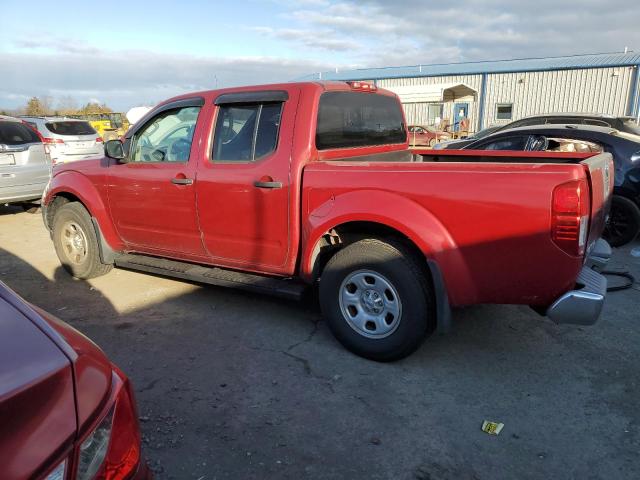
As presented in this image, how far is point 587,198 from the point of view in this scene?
9.47 ft

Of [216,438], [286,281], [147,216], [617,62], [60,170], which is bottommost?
[216,438]

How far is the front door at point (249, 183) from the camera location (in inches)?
151

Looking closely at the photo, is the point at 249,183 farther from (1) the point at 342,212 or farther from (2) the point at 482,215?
(2) the point at 482,215

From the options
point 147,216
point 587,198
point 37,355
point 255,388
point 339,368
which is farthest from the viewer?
point 147,216

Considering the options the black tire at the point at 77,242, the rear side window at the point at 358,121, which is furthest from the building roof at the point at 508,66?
the black tire at the point at 77,242

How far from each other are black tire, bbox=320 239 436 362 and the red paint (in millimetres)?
198

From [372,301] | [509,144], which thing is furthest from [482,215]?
[509,144]

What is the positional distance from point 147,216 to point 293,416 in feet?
8.61

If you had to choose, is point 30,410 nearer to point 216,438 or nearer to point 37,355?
point 37,355

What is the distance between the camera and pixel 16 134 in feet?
28.7

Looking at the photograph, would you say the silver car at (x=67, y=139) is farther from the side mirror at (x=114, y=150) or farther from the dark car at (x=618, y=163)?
the dark car at (x=618, y=163)

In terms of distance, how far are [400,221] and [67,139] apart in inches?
437

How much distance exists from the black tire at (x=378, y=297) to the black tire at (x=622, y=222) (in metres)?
4.61

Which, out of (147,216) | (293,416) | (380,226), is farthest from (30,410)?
(147,216)
